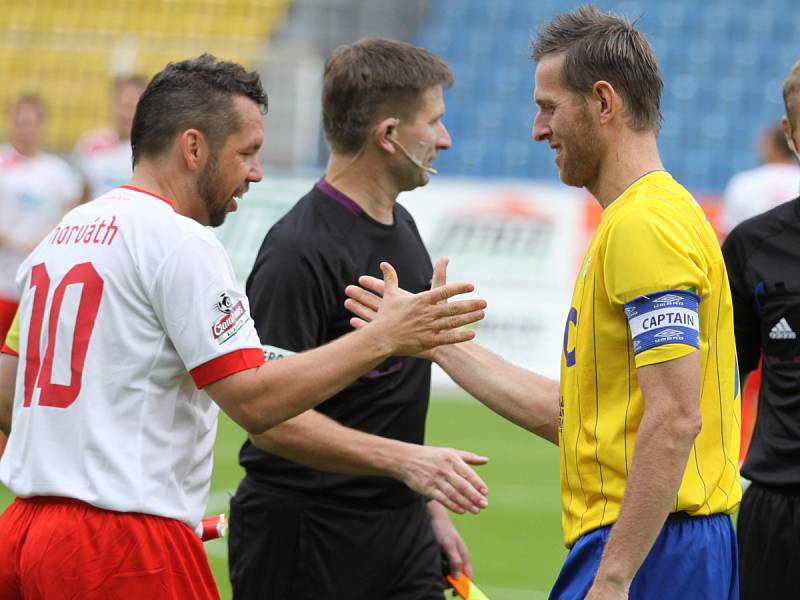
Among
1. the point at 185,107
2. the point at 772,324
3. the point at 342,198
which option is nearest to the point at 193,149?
the point at 185,107

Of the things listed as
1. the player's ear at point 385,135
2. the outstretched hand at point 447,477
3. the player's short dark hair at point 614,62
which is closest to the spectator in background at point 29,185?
the player's ear at point 385,135

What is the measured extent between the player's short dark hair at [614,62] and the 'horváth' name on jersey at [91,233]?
1.13 m

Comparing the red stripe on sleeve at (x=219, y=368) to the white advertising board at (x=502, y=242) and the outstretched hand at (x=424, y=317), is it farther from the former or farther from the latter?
the white advertising board at (x=502, y=242)

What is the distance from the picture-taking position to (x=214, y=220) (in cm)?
329

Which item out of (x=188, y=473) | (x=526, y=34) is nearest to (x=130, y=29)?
(x=526, y=34)

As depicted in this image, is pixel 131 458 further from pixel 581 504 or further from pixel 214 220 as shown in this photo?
pixel 581 504

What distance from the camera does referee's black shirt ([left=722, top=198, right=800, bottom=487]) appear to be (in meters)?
3.72

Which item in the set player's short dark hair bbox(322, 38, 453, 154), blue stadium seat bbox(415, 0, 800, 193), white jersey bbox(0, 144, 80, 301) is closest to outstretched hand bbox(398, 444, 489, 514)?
player's short dark hair bbox(322, 38, 453, 154)

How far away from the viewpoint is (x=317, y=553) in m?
3.85

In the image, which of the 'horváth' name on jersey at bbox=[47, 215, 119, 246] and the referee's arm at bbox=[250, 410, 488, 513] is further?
the referee's arm at bbox=[250, 410, 488, 513]

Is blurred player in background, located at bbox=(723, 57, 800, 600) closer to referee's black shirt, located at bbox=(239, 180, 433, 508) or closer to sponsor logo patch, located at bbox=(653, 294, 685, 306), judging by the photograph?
referee's black shirt, located at bbox=(239, 180, 433, 508)

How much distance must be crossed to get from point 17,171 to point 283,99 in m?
5.42

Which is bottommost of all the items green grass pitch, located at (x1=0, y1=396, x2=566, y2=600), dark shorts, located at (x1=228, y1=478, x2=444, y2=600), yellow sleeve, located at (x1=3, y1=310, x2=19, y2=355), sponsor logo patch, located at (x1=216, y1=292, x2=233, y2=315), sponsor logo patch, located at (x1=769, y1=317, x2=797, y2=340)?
green grass pitch, located at (x1=0, y1=396, x2=566, y2=600)

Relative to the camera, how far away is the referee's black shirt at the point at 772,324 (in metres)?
3.72
